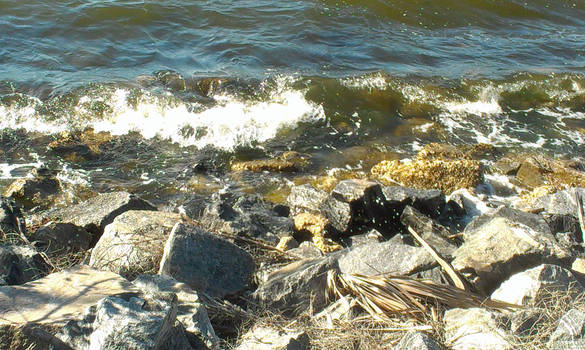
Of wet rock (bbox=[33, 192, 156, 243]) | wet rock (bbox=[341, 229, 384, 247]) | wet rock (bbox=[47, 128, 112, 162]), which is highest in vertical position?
wet rock (bbox=[33, 192, 156, 243])

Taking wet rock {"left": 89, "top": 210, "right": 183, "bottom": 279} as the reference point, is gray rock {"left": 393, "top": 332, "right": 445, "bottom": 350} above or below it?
above

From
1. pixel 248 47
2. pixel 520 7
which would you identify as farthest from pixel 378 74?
pixel 520 7

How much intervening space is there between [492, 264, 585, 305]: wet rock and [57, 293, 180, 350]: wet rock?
1.77 meters

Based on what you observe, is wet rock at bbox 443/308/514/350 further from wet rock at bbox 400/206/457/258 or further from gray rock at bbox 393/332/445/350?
wet rock at bbox 400/206/457/258

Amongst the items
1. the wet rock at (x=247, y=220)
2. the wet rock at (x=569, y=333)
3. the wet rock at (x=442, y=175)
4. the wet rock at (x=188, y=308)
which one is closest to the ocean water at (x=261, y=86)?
the wet rock at (x=442, y=175)

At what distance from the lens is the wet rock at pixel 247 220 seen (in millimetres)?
4537

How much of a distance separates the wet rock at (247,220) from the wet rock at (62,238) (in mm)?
872

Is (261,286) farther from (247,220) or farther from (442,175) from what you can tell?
(442,175)

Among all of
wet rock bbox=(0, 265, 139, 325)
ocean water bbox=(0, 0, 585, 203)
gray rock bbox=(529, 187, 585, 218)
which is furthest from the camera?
ocean water bbox=(0, 0, 585, 203)

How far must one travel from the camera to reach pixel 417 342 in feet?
8.02

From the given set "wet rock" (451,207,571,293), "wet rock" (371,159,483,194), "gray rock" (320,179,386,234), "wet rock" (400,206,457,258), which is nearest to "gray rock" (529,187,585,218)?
"wet rock" (371,159,483,194)

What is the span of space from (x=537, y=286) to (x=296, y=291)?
1233 millimetres

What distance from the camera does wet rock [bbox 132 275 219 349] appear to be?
2.50 meters

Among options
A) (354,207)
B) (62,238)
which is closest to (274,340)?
(62,238)
